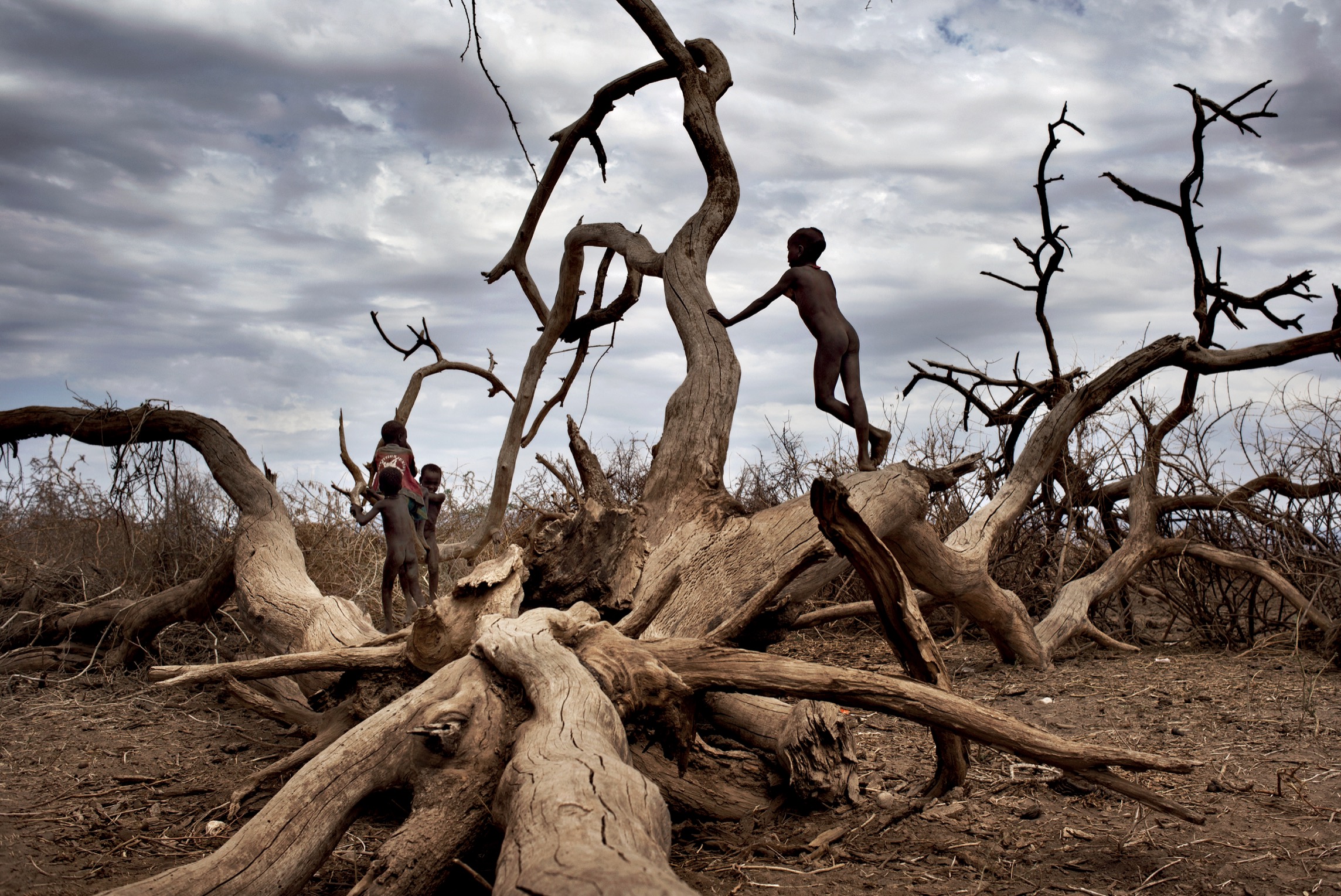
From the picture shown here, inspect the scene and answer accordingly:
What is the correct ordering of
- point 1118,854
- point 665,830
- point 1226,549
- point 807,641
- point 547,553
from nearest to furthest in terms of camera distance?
1. point 665,830
2. point 1118,854
3. point 547,553
4. point 1226,549
5. point 807,641

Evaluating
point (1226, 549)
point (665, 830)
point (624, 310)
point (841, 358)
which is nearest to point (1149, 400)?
point (1226, 549)

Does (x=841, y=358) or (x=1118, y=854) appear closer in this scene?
(x=1118, y=854)

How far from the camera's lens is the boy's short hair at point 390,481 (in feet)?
25.1

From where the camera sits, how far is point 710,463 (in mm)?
6172

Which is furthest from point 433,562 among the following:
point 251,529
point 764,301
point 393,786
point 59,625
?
point 393,786

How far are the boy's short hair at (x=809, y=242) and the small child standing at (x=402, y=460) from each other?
366 centimetres

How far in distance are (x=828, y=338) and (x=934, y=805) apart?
3.10 m

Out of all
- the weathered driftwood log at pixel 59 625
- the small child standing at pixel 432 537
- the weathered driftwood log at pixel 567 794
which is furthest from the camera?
the small child standing at pixel 432 537

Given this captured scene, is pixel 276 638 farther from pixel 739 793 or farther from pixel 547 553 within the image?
pixel 739 793

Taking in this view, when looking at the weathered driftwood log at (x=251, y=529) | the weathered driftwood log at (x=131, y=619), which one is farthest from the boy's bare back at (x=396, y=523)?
the weathered driftwood log at (x=131, y=619)

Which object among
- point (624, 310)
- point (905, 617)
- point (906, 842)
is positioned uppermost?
point (624, 310)

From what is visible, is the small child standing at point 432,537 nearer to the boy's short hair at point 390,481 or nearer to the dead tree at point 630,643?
the boy's short hair at point 390,481

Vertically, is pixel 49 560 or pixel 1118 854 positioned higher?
pixel 49 560

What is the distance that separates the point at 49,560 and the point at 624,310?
224 inches
